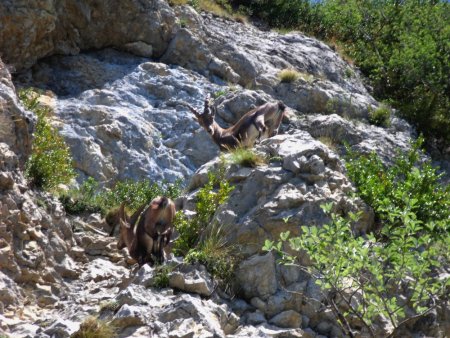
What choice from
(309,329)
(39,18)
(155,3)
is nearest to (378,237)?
(309,329)

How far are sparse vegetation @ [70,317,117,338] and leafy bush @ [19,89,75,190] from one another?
4.60 m

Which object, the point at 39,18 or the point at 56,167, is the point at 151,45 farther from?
the point at 56,167

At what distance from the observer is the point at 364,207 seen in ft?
40.9

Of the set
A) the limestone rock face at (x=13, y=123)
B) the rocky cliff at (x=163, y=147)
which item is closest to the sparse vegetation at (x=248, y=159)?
the rocky cliff at (x=163, y=147)

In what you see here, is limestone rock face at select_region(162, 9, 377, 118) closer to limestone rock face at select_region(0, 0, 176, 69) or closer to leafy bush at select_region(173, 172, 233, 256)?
limestone rock face at select_region(0, 0, 176, 69)

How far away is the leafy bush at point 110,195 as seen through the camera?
14.4m

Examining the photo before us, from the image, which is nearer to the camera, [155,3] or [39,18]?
[39,18]

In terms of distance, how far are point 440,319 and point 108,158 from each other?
27.0 ft

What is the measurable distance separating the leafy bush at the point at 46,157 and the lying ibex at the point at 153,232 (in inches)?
77.7

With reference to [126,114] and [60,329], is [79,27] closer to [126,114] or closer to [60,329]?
[126,114]

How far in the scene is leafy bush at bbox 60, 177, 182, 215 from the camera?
14.4 meters

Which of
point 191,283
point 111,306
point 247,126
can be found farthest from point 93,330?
point 247,126

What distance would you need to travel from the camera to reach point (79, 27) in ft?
65.6

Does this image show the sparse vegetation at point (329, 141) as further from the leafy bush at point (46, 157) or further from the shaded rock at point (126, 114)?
the leafy bush at point (46, 157)
